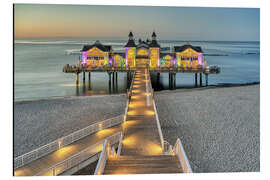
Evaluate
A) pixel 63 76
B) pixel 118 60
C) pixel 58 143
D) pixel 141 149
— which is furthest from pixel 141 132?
pixel 63 76

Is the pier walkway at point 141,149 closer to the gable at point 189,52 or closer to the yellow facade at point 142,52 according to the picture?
the gable at point 189,52

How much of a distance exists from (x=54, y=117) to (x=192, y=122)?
20.1 ft

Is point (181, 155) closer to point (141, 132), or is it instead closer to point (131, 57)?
point (141, 132)

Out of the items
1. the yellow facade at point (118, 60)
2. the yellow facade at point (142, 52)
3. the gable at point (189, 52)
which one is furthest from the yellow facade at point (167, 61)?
the yellow facade at point (118, 60)

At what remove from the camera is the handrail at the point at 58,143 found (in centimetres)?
561

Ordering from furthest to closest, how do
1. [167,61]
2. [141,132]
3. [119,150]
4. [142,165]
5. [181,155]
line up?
[167,61] < [141,132] < [119,150] < [142,165] < [181,155]

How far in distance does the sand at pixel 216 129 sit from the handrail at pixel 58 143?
2219 mm

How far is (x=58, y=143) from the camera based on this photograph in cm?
625

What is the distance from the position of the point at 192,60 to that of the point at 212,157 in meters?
15.4

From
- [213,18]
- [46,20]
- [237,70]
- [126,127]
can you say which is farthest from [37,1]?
[237,70]

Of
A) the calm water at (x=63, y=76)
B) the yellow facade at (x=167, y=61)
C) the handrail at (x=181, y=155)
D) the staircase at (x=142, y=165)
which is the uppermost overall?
the yellow facade at (x=167, y=61)

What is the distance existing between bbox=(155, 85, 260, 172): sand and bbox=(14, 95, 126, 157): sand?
295cm

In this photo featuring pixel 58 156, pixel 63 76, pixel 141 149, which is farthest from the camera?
pixel 63 76
